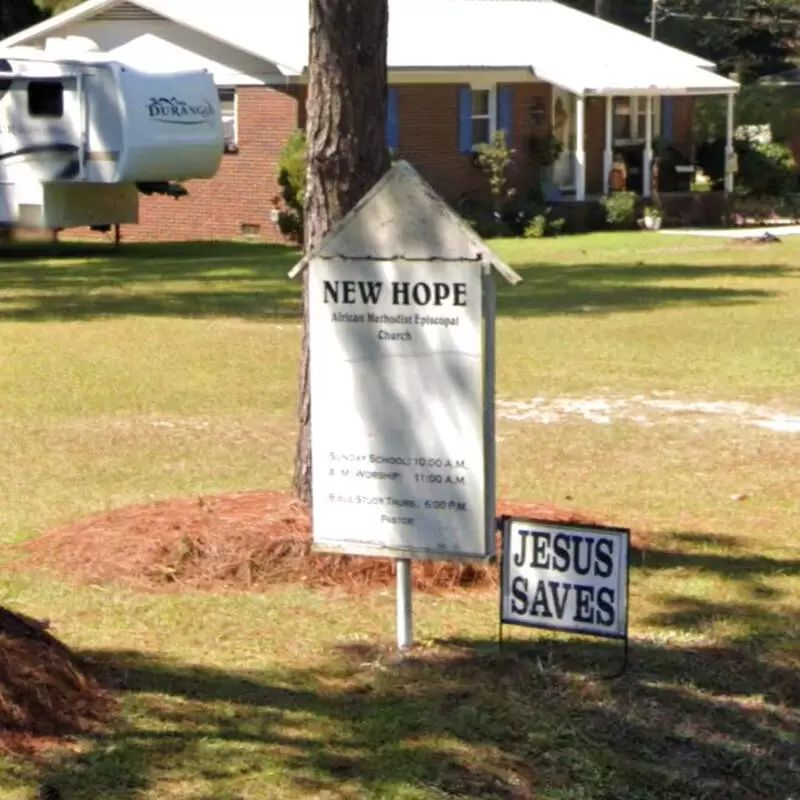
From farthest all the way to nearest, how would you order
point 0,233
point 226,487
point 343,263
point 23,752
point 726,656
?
1. point 0,233
2. point 226,487
3. point 726,656
4. point 343,263
5. point 23,752

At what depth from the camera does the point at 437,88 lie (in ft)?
105

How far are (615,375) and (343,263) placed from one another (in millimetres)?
8628

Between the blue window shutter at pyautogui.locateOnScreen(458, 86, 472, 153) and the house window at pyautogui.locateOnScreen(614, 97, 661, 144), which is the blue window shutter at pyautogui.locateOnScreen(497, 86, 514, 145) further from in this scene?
the house window at pyautogui.locateOnScreen(614, 97, 661, 144)

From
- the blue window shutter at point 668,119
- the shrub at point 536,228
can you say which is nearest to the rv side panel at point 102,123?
the shrub at point 536,228

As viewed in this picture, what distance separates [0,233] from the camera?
1025 inches

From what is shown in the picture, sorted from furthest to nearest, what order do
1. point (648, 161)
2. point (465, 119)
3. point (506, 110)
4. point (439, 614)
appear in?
point (648, 161) < point (506, 110) < point (465, 119) < point (439, 614)

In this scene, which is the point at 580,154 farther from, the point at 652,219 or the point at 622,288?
the point at 622,288

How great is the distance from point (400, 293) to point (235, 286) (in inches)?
646

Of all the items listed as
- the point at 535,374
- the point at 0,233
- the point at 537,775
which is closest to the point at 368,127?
the point at 537,775

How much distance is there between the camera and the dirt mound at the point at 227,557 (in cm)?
739

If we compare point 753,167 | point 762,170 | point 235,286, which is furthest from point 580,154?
point 235,286

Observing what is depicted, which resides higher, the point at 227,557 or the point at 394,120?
the point at 394,120

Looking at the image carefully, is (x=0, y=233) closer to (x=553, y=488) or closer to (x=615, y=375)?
(x=615, y=375)

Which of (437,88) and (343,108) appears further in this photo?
(437,88)
